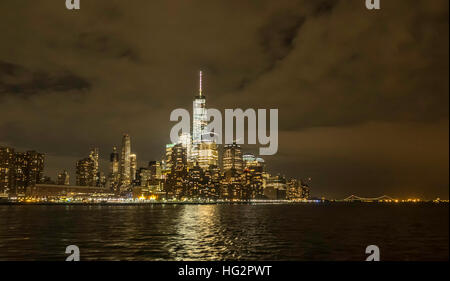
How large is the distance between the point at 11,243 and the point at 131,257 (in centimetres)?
1990

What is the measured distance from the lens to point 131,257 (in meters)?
39.3

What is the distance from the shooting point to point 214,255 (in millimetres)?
41750

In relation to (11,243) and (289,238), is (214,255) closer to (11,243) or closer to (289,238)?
(289,238)

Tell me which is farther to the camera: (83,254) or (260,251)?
(260,251)
